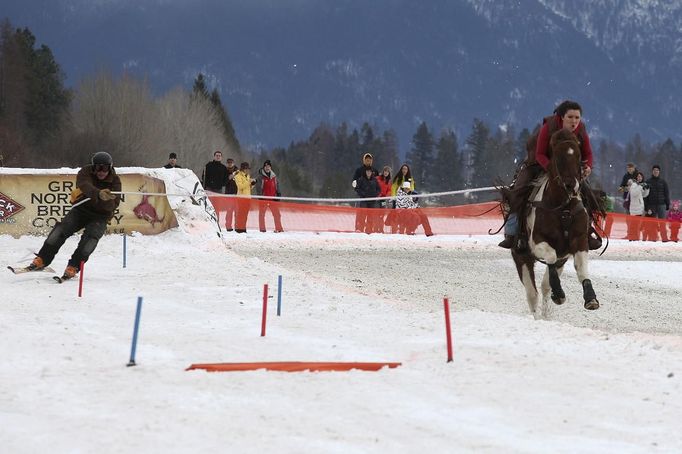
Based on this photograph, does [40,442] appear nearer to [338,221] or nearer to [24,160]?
[338,221]

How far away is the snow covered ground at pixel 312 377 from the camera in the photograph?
5648mm

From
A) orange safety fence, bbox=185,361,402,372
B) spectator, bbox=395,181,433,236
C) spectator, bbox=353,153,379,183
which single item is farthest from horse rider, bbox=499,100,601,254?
spectator, bbox=353,153,379,183

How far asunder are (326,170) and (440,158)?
74.3 ft

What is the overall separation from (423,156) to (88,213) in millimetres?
165639

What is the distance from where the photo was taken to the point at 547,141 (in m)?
11.2

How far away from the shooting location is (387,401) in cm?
631

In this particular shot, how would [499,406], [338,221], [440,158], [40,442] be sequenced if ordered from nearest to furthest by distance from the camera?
[40,442] < [499,406] < [338,221] < [440,158]

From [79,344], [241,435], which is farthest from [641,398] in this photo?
[79,344]

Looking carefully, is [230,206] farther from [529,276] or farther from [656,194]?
[529,276]

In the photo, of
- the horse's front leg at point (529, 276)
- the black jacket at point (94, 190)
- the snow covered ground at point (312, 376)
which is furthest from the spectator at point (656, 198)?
the black jacket at point (94, 190)

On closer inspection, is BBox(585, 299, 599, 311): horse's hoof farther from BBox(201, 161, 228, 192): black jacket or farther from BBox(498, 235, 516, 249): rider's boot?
BBox(201, 161, 228, 192): black jacket

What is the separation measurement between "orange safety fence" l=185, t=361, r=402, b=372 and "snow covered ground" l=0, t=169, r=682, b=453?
10 cm

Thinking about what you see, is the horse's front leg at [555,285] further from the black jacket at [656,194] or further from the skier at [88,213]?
the black jacket at [656,194]

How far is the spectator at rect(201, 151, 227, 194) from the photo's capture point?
986 inches
